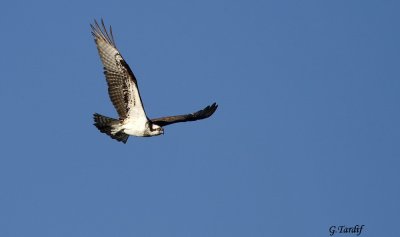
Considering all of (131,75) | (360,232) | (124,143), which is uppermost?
(131,75)

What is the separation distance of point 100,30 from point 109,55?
0.68 metres

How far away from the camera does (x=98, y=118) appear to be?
1952 cm

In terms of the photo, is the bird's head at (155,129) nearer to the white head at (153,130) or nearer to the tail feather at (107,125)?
the white head at (153,130)

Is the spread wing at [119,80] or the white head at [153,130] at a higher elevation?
the spread wing at [119,80]

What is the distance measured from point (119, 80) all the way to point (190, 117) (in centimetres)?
250

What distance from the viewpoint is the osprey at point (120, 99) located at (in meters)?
19.1

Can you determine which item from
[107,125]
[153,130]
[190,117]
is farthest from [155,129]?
[190,117]

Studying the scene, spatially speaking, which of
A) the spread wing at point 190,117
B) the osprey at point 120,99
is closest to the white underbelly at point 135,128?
the osprey at point 120,99

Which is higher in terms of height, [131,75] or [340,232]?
[131,75]

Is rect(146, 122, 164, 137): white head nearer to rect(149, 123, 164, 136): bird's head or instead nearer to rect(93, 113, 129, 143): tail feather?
rect(149, 123, 164, 136): bird's head

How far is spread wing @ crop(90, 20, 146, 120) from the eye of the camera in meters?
19.0

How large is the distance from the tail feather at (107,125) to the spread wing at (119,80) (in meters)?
0.27

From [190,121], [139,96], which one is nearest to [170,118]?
[190,121]

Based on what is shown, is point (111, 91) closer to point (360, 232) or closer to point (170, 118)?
point (170, 118)
